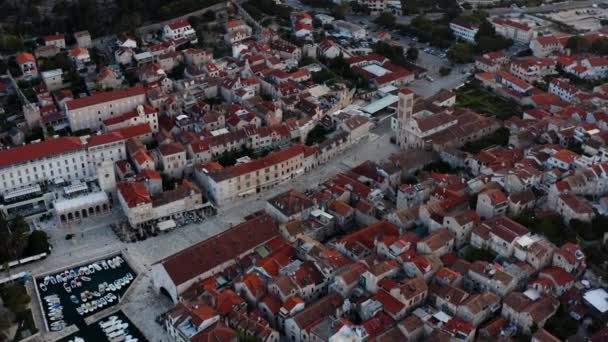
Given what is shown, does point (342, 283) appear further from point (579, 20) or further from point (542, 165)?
point (579, 20)

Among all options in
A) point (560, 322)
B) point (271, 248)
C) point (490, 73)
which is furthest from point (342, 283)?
point (490, 73)

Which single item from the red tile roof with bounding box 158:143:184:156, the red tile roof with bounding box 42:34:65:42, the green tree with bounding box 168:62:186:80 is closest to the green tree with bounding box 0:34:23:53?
the red tile roof with bounding box 42:34:65:42

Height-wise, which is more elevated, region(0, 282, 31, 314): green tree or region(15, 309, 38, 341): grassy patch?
region(0, 282, 31, 314): green tree

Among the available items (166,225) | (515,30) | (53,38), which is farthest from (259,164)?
(515,30)

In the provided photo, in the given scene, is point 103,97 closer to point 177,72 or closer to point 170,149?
point 170,149

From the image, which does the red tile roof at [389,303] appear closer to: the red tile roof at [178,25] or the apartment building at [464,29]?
the red tile roof at [178,25]

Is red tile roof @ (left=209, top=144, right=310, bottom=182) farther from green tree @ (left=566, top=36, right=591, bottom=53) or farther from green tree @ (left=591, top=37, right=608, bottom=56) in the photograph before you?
green tree @ (left=591, top=37, right=608, bottom=56)
